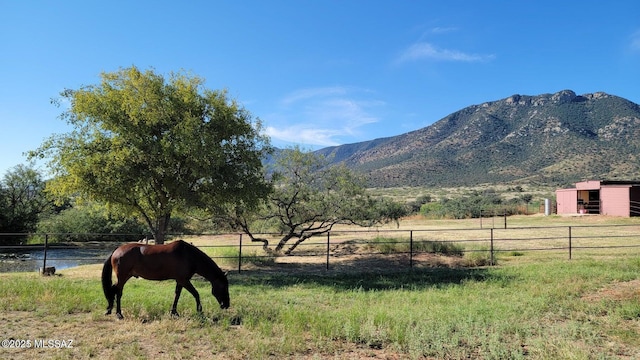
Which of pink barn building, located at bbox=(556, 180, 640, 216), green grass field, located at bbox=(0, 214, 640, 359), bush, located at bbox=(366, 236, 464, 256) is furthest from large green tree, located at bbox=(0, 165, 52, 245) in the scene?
pink barn building, located at bbox=(556, 180, 640, 216)

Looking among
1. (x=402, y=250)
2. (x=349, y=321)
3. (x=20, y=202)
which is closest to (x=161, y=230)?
(x=349, y=321)

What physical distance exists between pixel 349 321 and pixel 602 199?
38.1m

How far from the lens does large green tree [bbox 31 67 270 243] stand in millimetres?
12117

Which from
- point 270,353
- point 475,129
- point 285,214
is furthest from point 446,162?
point 270,353

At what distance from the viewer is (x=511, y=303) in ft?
25.8

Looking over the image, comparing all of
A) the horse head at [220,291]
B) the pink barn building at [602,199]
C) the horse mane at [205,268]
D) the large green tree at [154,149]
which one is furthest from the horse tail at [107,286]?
the pink barn building at [602,199]

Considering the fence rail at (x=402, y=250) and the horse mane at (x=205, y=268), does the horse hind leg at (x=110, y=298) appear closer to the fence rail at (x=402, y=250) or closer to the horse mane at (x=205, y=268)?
the horse mane at (x=205, y=268)

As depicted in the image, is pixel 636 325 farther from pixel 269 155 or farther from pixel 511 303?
pixel 269 155

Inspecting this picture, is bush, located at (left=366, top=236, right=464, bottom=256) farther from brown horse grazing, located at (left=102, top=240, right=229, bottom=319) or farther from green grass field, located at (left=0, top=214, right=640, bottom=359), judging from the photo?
brown horse grazing, located at (left=102, top=240, right=229, bottom=319)

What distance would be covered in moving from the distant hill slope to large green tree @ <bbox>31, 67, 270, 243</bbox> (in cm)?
6888

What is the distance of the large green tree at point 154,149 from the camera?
39.8 ft

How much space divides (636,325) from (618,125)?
3897 inches

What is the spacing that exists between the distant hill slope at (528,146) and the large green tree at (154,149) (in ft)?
226

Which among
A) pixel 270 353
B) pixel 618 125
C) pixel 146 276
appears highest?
pixel 618 125
